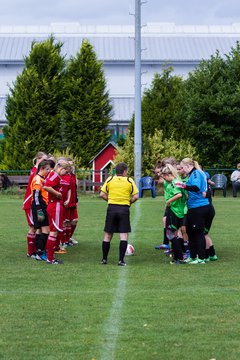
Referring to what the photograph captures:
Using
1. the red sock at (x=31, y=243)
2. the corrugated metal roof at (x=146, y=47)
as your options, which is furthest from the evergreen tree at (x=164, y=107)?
the red sock at (x=31, y=243)

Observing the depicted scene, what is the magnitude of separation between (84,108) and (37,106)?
245 cm

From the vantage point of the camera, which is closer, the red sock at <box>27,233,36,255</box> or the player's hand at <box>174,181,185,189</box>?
the player's hand at <box>174,181,185,189</box>

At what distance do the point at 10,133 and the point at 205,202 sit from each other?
111 feet

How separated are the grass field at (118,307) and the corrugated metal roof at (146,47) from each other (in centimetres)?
5439

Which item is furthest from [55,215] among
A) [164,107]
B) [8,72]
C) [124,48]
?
[124,48]

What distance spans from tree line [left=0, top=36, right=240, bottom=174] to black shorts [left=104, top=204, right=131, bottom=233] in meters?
28.9

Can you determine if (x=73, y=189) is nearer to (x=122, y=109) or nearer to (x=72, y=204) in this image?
(x=72, y=204)

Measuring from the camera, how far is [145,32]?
73688 mm

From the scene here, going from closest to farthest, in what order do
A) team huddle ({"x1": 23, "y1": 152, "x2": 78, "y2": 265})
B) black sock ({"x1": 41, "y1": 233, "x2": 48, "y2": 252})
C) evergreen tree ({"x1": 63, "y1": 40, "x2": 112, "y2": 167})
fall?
team huddle ({"x1": 23, "y1": 152, "x2": 78, "y2": 265}), black sock ({"x1": 41, "y1": 233, "x2": 48, "y2": 252}), evergreen tree ({"x1": 63, "y1": 40, "x2": 112, "y2": 167})

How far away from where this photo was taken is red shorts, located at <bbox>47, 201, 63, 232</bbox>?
46.9 ft

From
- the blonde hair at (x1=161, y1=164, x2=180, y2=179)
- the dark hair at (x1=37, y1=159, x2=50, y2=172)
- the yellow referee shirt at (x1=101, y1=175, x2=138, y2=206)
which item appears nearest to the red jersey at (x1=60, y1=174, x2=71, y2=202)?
the dark hair at (x1=37, y1=159, x2=50, y2=172)

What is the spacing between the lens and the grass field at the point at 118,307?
8.10 meters

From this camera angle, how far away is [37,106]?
46.4 m

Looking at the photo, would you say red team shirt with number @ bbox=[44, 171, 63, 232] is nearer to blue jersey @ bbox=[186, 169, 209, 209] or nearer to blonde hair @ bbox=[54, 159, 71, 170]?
blonde hair @ bbox=[54, 159, 71, 170]
